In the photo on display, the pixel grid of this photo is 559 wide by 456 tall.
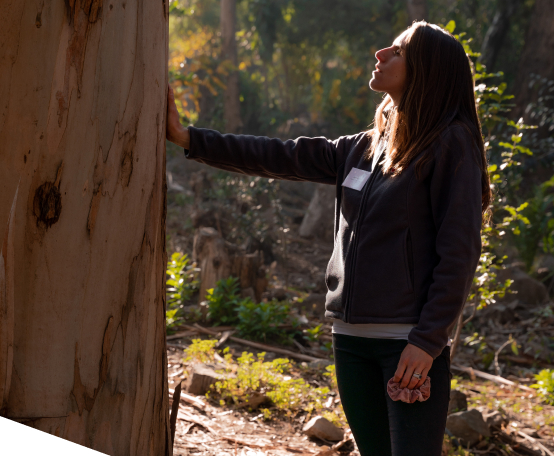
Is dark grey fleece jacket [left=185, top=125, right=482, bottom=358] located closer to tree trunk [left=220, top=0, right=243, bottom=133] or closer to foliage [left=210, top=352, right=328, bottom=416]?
foliage [left=210, top=352, right=328, bottom=416]

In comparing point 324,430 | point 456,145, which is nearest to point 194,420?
point 324,430

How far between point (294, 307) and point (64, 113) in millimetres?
6176

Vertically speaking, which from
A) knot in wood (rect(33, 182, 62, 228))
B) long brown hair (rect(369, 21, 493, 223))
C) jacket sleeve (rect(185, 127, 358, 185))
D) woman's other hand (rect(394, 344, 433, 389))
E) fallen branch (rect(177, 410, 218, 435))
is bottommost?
fallen branch (rect(177, 410, 218, 435))

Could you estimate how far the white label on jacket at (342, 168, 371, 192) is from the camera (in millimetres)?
1888

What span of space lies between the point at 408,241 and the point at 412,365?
399 millimetres

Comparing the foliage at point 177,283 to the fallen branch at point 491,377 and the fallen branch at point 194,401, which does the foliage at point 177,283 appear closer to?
the fallen branch at point 194,401

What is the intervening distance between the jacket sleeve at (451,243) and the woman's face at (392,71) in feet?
1.01

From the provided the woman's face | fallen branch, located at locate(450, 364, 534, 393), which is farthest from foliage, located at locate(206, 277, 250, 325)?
the woman's face

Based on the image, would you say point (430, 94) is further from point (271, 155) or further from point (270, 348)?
point (270, 348)

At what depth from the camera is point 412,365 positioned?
1617mm

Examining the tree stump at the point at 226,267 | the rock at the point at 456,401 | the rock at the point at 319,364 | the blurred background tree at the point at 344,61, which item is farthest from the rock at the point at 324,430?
the blurred background tree at the point at 344,61

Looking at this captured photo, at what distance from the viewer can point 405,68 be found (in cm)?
183

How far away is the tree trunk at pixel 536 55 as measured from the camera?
11.8m

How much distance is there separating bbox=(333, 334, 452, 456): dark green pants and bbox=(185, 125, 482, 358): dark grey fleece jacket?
0.11 metres
